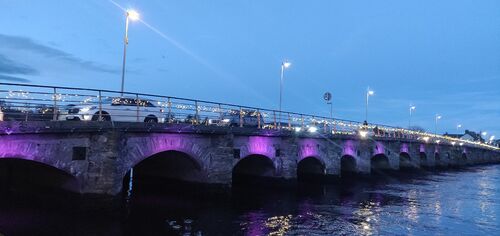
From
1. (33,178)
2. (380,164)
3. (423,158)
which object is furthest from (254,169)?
(423,158)

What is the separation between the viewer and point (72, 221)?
18.2 meters

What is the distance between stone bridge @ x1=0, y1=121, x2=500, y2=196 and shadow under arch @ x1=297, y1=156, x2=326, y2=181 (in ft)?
0.30

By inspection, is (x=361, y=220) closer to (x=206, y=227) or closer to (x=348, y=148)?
(x=206, y=227)

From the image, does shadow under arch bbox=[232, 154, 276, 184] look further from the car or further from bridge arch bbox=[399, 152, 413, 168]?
bridge arch bbox=[399, 152, 413, 168]

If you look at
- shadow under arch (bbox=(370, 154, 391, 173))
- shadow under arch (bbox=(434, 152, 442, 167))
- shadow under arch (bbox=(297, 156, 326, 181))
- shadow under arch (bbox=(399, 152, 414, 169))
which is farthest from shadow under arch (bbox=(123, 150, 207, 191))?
shadow under arch (bbox=(434, 152, 442, 167))

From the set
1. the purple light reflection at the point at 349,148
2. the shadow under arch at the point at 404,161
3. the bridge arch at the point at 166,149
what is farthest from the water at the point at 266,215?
the shadow under arch at the point at 404,161

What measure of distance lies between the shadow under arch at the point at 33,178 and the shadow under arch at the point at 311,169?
75.6ft

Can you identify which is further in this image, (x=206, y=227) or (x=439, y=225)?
(x=439, y=225)

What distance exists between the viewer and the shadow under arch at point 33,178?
19.8 m

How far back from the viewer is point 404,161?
204 ft

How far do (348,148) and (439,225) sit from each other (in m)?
21.6

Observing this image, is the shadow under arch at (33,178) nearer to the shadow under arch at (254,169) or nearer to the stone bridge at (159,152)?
the stone bridge at (159,152)

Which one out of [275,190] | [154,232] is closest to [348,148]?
[275,190]

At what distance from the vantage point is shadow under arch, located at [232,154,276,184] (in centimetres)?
3284
